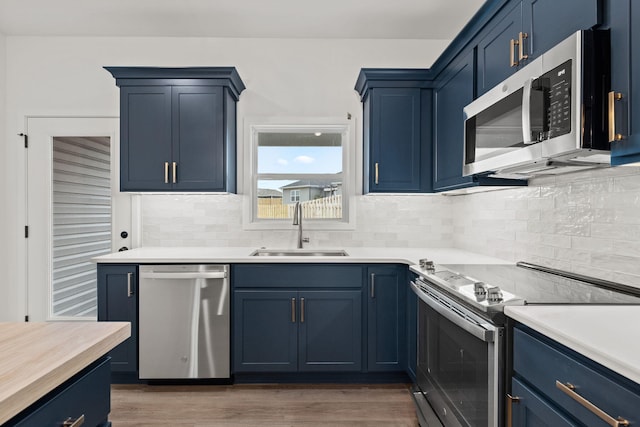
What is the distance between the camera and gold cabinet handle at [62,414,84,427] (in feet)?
2.77

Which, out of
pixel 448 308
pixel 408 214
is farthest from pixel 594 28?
pixel 408 214

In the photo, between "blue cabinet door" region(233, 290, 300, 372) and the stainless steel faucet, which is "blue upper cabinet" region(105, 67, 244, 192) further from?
"blue cabinet door" region(233, 290, 300, 372)

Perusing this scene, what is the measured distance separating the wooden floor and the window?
4.50ft

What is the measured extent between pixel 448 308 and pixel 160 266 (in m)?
1.89

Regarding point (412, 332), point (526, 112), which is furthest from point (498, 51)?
point (412, 332)

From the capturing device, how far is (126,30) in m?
3.28

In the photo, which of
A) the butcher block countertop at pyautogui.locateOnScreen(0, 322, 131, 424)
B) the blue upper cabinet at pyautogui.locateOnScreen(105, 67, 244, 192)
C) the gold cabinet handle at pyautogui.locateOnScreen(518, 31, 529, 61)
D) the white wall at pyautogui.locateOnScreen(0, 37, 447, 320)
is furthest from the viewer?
the white wall at pyautogui.locateOnScreen(0, 37, 447, 320)

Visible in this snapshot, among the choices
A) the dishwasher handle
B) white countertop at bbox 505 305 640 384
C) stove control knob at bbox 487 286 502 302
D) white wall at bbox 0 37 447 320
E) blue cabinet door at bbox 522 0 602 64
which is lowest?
the dishwasher handle

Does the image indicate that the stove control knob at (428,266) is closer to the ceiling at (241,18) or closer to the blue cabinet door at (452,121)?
the blue cabinet door at (452,121)

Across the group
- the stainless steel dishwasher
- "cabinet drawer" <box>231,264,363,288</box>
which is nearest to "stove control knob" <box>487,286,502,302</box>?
"cabinet drawer" <box>231,264,363,288</box>

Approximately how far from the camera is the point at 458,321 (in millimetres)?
1642

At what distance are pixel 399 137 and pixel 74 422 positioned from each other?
2.68m

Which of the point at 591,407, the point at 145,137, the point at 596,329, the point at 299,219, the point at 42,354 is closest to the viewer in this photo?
the point at 42,354

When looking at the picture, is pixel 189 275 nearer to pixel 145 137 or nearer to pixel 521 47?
pixel 145 137
